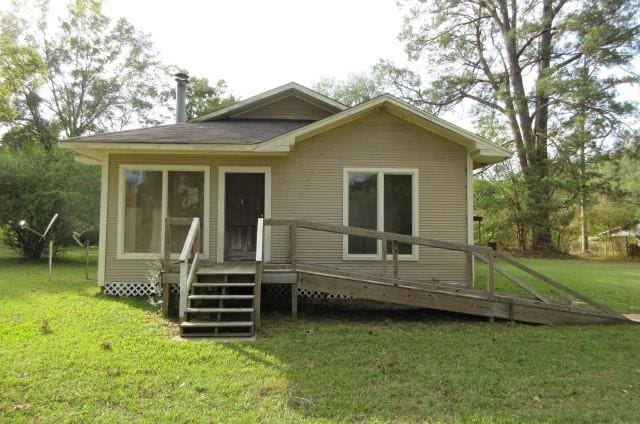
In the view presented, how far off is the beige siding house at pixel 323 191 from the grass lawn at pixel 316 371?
1.54 m

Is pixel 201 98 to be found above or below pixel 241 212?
above

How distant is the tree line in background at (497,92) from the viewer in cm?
2030

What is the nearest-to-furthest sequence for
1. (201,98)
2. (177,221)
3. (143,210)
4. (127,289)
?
(177,221)
(127,289)
(143,210)
(201,98)

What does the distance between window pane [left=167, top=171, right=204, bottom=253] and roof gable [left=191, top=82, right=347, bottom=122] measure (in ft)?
9.15

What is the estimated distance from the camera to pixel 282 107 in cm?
1024

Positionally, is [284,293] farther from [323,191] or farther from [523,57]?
[523,57]

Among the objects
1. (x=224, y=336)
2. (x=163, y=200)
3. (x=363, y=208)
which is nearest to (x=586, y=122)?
(x=363, y=208)

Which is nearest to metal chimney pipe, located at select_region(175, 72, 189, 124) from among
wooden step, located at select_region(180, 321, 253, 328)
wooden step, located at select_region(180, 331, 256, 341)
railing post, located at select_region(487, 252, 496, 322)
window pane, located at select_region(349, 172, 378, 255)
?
window pane, located at select_region(349, 172, 378, 255)

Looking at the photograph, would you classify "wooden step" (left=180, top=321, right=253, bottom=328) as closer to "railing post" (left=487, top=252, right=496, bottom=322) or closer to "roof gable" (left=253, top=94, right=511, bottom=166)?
"roof gable" (left=253, top=94, right=511, bottom=166)

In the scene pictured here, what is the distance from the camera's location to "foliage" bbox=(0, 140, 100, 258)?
42.5ft

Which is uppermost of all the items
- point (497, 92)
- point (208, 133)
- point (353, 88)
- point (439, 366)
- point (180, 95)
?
point (353, 88)

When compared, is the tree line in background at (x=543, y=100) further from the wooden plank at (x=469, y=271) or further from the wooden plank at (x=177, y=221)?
the wooden plank at (x=177, y=221)

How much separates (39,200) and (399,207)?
12.3 meters

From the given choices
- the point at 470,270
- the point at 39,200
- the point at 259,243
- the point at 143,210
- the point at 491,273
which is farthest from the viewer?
the point at 39,200
